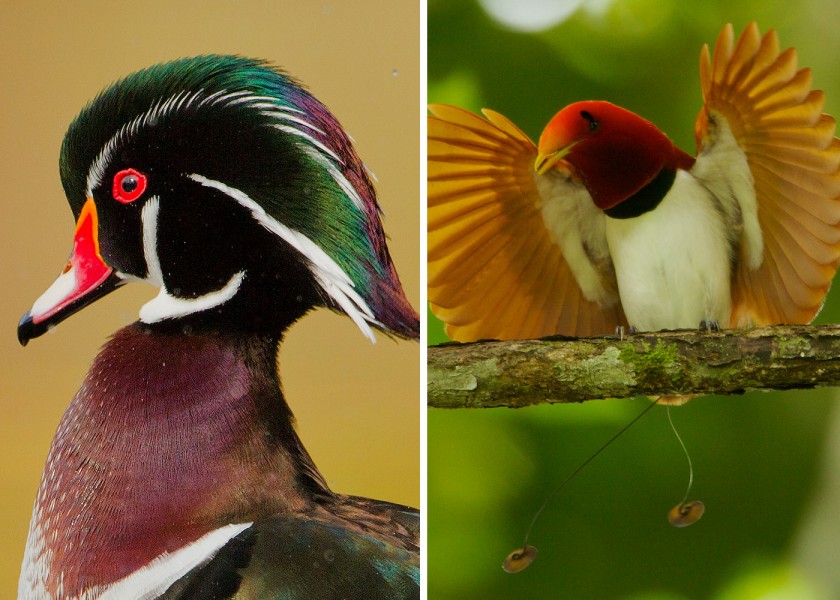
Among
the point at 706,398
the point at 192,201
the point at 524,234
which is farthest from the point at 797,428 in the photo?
the point at 192,201

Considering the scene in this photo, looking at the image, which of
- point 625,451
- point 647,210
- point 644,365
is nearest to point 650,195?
point 647,210

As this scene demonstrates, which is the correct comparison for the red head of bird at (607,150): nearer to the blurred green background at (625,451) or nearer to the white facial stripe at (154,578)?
the blurred green background at (625,451)

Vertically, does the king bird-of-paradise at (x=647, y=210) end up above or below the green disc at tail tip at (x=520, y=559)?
above

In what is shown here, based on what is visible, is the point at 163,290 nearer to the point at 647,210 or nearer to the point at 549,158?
the point at 549,158

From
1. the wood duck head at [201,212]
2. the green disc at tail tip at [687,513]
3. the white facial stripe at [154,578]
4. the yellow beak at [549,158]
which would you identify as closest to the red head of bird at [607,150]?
the yellow beak at [549,158]

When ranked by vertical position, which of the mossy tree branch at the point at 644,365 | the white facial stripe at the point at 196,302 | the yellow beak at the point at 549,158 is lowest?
the mossy tree branch at the point at 644,365

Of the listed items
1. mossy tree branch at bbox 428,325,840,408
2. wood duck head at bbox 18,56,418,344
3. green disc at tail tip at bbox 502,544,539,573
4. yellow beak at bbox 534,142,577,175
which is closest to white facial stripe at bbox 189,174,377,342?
wood duck head at bbox 18,56,418,344

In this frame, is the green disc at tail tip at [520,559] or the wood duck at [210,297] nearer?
the wood duck at [210,297]
